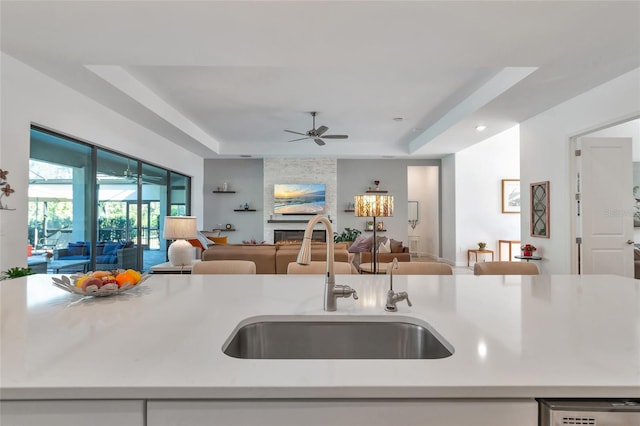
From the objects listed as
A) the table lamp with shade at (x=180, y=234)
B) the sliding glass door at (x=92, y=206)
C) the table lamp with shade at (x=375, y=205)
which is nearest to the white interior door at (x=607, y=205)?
the table lamp with shade at (x=375, y=205)

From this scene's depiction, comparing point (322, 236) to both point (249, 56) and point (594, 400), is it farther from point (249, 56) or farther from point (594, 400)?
point (594, 400)

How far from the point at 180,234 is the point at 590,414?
151 inches

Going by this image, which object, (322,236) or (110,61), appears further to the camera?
(322,236)

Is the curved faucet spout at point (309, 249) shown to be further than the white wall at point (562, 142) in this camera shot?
No

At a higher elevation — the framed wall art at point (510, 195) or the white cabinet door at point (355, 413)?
the framed wall art at point (510, 195)

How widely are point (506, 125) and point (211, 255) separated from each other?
15.7ft

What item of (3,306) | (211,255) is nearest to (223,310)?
(3,306)

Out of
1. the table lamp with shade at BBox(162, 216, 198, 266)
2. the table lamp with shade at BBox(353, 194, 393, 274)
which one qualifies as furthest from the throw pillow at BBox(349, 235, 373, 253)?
the table lamp with shade at BBox(162, 216, 198, 266)

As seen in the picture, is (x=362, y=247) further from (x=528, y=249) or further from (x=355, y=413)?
(x=355, y=413)

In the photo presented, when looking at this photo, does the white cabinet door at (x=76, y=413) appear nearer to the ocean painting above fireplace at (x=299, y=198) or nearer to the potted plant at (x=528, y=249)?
the potted plant at (x=528, y=249)

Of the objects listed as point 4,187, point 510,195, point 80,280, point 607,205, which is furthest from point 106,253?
point 510,195

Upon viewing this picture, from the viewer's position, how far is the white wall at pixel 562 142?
3545 millimetres

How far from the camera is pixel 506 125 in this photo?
5379 mm

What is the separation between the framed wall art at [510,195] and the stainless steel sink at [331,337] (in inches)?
299
